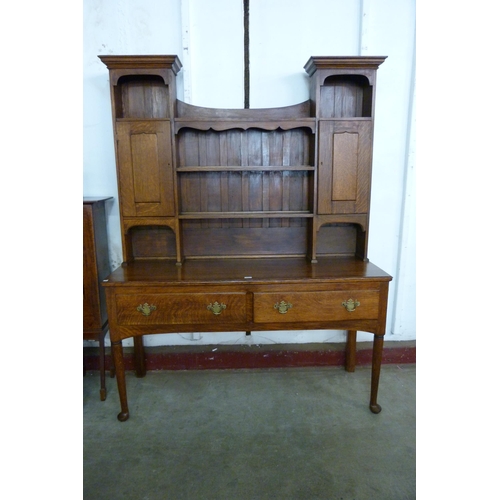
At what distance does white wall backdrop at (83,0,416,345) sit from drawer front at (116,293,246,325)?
0.85m

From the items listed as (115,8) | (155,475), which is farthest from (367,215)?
(115,8)

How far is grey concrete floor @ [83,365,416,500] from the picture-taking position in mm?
1744

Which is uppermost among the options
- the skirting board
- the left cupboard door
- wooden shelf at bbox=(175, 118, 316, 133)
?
wooden shelf at bbox=(175, 118, 316, 133)

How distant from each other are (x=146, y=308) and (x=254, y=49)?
1.77 m

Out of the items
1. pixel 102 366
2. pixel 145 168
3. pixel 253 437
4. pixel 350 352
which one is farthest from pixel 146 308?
pixel 350 352

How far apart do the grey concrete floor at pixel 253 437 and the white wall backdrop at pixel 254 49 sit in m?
1.40

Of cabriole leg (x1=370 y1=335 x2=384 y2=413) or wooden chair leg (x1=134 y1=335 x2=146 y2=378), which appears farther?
wooden chair leg (x1=134 y1=335 x2=146 y2=378)

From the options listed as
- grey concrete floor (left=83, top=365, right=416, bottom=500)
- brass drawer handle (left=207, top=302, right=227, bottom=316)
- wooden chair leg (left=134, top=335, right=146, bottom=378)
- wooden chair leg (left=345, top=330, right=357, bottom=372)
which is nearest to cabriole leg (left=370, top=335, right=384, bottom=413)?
grey concrete floor (left=83, top=365, right=416, bottom=500)

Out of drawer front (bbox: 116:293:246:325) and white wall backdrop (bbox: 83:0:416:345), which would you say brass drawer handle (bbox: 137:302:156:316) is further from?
white wall backdrop (bbox: 83:0:416:345)

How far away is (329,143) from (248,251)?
88cm

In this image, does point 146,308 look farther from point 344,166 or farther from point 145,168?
point 344,166

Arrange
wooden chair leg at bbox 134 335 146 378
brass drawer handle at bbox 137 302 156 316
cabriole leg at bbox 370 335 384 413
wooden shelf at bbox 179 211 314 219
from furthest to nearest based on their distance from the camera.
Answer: wooden chair leg at bbox 134 335 146 378, wooden shelf at bbox 179 211 314 219, cabriole leg at bbox 370 335 384 413, brass drawer handle at bbox 137 302 156 316

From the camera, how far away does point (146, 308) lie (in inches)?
77.5
